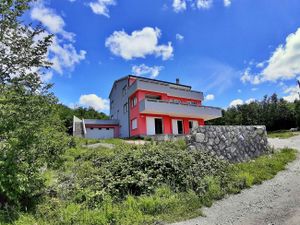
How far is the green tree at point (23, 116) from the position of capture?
237 inches

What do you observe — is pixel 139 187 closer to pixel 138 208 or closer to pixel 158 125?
pixel 138 208

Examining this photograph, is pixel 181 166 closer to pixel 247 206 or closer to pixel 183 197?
pixel 183 197

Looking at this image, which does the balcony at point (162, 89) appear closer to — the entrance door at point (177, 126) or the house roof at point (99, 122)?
the entrance door at point (177, 126)

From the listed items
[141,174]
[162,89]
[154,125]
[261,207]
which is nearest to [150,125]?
[154,125]

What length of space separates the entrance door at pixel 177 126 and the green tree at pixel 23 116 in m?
20.5

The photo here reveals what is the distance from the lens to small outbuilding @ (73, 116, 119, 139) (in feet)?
110

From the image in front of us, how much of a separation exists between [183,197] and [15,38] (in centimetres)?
836

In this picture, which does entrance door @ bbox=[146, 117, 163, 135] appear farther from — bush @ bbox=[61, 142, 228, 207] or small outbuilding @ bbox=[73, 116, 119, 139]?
bush @ bbox=[61, 142, 228, 207]

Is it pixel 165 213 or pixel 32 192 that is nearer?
pixel 165 213

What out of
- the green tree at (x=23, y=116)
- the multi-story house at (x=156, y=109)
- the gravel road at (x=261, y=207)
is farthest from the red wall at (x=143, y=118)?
the gravel road at (x=261, y=207)

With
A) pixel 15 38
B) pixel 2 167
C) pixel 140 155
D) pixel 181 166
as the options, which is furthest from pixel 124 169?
pixel 15 38

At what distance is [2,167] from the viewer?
587 cm

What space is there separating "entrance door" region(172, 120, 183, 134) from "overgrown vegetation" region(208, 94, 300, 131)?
14.9m

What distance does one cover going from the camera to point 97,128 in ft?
113
